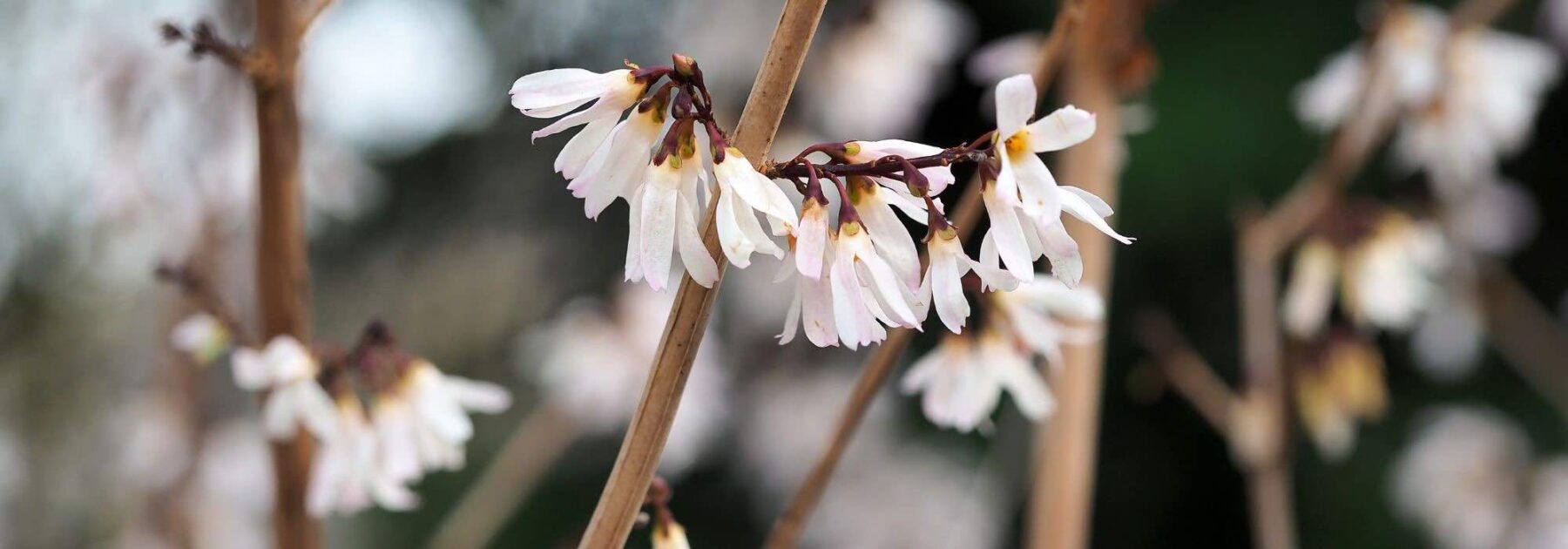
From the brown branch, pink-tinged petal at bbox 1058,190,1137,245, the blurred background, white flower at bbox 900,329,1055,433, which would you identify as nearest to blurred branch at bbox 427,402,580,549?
the blurred background

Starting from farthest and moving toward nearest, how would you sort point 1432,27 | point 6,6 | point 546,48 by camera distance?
point 546,48, point 6,6, point 1432,27

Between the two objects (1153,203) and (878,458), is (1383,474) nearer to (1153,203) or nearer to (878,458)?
(1153,203)

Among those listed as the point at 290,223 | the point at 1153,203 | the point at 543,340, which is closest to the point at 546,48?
the point at 543,340

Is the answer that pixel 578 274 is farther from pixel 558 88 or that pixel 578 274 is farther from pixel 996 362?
pixel 558 88

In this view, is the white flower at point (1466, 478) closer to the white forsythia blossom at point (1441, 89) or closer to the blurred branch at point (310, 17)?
the white forsythia blossom at point (1441, 89)

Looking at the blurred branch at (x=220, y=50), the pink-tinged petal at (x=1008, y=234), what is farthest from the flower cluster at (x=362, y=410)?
the pink-tinged petal at (x=1008, y=234)

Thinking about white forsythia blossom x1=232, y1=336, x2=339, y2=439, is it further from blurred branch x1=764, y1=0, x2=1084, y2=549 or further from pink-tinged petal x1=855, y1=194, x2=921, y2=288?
pink-tinged petal x1=855, y1=194, x2=921, y2=288
